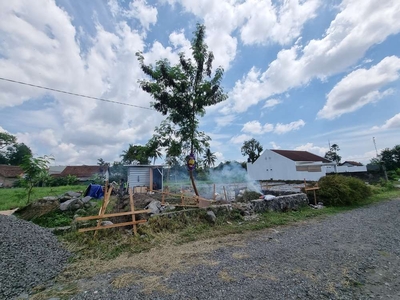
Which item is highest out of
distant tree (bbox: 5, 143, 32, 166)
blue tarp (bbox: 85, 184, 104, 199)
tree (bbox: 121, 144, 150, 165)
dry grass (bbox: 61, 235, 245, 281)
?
distant tree (bbox: 5, 143, 32, 166)

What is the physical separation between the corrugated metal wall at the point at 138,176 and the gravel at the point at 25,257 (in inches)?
422

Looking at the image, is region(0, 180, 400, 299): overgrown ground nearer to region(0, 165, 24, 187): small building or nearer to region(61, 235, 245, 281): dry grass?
region(61, 235, 245, 281): dry grass

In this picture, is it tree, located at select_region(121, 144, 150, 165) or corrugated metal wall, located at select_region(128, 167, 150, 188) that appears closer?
tree, located at select_region(121, 144, 150, 165)

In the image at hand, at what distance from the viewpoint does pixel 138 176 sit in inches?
652

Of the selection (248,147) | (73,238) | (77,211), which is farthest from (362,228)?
(248,147)

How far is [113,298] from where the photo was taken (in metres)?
2.95

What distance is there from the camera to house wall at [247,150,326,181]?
26.9 meters

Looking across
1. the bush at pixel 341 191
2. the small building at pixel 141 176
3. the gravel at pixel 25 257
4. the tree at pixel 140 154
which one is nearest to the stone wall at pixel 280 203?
the bush at pixel 341 191

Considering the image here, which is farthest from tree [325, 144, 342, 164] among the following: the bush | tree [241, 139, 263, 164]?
Result: the bush

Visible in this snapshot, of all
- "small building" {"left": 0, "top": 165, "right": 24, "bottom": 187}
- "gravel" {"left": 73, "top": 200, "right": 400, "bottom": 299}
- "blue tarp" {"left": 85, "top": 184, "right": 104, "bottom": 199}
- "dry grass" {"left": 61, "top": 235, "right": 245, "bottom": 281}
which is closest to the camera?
"gravel" {"left": 73, "top": 200, "right": 400, "bottom": 299}

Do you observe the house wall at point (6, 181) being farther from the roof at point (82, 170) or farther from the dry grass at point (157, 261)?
the dry grass at point (157, 261)

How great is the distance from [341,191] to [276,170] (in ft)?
70.3

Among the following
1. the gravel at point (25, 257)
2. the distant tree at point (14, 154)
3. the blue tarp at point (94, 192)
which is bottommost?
the gravel at point (25, 257)

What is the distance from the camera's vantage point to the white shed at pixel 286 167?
26920mm
